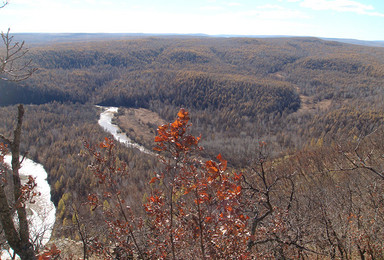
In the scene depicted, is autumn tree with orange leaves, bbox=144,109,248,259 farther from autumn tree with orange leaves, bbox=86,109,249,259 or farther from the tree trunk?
the tree trunk

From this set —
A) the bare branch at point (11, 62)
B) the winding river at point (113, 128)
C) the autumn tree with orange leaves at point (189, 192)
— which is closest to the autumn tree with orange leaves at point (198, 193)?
the autumn tree with orange leaves at point (189, 192)

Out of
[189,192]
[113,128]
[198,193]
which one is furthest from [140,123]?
[198,193]

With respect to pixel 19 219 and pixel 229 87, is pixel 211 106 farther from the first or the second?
pixel 19 219

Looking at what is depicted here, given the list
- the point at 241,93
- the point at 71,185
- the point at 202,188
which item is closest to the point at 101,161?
the point at 202,188

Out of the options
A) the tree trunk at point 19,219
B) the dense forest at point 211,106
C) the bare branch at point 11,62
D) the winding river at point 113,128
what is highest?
the bare branch at point 11,62

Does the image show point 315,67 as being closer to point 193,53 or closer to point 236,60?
point 236,60

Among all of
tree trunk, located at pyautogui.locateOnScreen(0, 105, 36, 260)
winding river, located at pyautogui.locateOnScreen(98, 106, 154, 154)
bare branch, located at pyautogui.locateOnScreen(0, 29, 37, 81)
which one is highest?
bare branch, located at pyautogui.locateOnScreen(0, 29, 37, 81)

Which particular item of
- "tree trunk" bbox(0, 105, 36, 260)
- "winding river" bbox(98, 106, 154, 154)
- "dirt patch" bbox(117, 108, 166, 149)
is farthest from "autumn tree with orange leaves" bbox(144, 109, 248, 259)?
"dirt patch" bbox(117, 108, 166, 149)

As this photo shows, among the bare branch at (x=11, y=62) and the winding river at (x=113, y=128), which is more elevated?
the bare branch at (x=11, y=62)

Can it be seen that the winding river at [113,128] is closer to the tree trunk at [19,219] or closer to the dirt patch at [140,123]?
the dirt patch at [140,123]

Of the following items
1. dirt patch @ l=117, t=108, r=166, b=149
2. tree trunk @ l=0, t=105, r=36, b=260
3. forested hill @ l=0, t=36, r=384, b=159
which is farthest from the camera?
forested hill @ l=0, t=36, r=384, b=159
